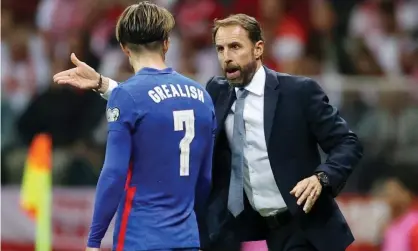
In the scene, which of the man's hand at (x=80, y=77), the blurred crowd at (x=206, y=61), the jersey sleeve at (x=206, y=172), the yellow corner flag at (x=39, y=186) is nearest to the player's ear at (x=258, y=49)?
the jersey sleeve at (x=206, y=172)

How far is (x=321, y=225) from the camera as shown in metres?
5.95

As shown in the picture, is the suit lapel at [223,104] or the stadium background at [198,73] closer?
the suit lapel at [223,104]

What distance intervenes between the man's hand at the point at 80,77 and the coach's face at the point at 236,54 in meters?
0.71

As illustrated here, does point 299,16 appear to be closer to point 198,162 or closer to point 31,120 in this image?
point 31,120

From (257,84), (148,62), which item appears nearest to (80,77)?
(148,62)

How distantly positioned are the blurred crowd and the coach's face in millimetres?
5214

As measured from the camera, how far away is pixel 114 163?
4.95 metres

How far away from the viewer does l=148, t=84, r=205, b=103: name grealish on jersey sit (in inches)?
200

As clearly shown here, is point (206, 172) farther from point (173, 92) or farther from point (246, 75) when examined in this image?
point (246, 75)

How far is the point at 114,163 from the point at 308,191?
121 centimetres

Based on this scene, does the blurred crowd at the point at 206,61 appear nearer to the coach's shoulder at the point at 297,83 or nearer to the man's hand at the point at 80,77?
the coach's shoulder at the point at 297,83

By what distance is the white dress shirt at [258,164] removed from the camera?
593 centimetres

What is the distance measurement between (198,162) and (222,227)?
0.91 m

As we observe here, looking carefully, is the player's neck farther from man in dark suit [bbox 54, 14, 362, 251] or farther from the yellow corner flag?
the yellow corner flag
